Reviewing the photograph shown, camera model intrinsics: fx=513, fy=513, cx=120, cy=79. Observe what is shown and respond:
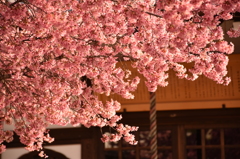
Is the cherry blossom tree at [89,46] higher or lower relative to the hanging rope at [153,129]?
higher

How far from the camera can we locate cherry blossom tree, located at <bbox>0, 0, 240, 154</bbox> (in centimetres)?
481

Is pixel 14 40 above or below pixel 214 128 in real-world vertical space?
above

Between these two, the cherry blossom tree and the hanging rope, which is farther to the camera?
the hanging rope

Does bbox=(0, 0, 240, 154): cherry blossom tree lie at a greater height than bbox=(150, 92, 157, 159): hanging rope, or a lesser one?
greater

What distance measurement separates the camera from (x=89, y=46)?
18.0 feet

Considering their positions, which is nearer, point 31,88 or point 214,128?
point 31,88

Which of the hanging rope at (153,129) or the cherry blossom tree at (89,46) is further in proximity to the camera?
the hanging rope at (153,129)

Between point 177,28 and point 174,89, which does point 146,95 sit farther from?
point 177,28

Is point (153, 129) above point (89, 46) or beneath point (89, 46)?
beneath

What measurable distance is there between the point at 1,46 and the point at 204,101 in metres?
3.54

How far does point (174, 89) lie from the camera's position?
25.8ft

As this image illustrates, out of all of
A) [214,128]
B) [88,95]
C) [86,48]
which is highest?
[86,48]

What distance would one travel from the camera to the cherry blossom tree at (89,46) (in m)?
4.81

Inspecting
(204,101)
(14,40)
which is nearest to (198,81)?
(204,101)
